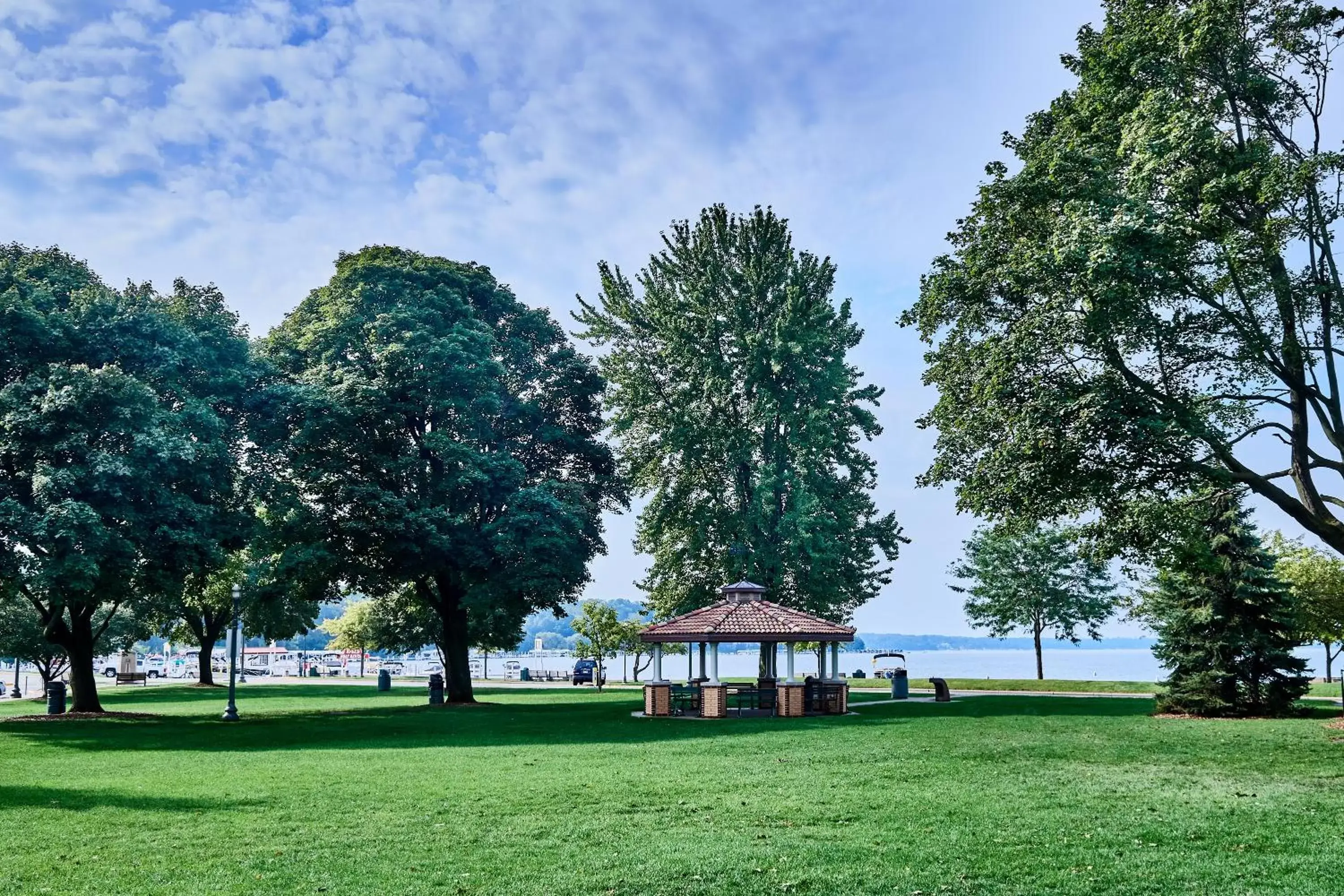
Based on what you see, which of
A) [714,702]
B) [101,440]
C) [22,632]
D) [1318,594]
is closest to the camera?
[101,440]

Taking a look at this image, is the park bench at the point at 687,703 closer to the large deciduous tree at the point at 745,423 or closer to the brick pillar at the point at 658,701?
the brick pillar at the point at 658,701

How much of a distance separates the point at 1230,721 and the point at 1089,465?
28.3 ft

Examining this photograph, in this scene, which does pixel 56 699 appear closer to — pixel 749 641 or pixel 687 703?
pixel 687 703

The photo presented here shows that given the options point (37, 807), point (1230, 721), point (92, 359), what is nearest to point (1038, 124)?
point (1230, 721)

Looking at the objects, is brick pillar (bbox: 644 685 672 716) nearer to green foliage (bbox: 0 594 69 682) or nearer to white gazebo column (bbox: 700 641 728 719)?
white gazebo column (bbox: 700 641 728 719)

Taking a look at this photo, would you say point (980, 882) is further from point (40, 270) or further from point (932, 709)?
point (40, 270)

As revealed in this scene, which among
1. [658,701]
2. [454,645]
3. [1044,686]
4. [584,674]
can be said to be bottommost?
[584,674]

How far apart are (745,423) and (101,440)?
840 inches

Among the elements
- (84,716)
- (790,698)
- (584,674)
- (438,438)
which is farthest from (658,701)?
(584,674)

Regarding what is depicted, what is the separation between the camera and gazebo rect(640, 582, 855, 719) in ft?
96.8

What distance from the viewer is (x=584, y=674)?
5691 centimetres

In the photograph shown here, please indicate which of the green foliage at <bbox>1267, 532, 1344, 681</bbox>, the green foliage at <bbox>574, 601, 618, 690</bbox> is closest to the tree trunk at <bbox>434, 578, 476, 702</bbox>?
the green foliage at <bbox>574, 601, 618, 690</bbox>

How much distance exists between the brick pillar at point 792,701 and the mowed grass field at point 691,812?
6144 mm

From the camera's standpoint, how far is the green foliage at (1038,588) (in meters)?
47.4
